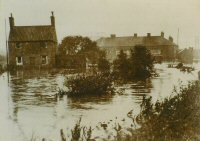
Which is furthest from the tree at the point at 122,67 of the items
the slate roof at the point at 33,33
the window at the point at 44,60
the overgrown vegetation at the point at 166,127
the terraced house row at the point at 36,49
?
the slate roof at the point at 33,33

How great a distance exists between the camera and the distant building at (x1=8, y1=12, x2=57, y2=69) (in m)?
32.9

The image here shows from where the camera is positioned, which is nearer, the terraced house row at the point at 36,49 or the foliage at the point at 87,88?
the foliage at the point at 87,88

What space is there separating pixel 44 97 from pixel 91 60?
1670 cm

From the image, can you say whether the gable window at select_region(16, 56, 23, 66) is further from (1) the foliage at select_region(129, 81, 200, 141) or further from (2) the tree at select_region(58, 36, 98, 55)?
(1) the foliage at select_region(129, 81, 200, 141)

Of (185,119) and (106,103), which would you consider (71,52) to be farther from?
(185,119)

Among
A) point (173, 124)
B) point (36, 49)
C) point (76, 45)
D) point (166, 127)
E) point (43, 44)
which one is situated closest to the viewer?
point (166, 127)

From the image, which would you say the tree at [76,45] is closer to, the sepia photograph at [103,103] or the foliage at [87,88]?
the sepia photograph at [103,103]

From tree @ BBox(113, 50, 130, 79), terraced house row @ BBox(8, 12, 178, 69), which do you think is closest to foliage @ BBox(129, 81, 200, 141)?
tree @ BBox(113, 50, 130, 79)

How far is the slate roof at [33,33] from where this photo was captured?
33.3m

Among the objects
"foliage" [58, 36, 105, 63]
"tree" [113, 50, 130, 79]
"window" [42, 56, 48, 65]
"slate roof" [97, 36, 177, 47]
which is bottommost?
"tree" [113, 50, 130, 79]

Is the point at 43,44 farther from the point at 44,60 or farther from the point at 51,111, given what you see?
the point at 51,111

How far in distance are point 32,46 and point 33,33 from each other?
4.43ft

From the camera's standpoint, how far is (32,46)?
33.7 meters

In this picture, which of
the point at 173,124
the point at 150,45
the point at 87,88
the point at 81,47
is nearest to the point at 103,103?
the point at 87,88
